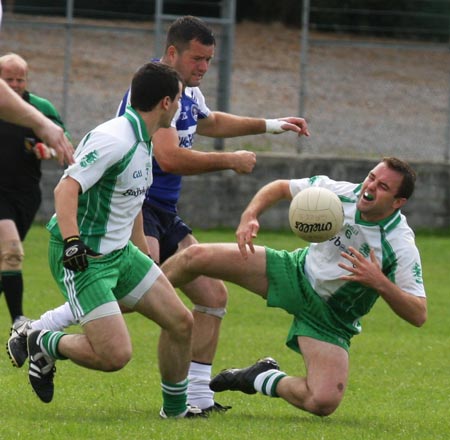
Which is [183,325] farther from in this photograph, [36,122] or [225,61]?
[225,61]

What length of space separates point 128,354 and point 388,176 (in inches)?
76.1

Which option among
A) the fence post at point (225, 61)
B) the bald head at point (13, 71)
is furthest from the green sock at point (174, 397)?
the fence post at point (225, 61)

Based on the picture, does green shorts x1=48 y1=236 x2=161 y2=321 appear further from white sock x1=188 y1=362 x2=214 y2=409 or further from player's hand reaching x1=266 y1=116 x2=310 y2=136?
player's hand reaching x1=266 y1=116 x2=310 y2=136

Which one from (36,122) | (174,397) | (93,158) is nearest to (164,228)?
(174,397)

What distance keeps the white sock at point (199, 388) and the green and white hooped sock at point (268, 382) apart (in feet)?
1.11

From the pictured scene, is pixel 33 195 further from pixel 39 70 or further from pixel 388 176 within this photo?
pixel 39 70

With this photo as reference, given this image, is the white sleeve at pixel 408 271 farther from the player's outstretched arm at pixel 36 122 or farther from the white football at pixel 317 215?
the player's outstretched arm at pixel 36 122

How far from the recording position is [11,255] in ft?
32.7

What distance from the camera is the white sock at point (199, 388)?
25.0ft

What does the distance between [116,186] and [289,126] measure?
1.88 metres

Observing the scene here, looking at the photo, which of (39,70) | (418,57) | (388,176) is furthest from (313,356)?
(39,70)

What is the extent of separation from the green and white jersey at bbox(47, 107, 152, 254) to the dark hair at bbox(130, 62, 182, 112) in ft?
0.26

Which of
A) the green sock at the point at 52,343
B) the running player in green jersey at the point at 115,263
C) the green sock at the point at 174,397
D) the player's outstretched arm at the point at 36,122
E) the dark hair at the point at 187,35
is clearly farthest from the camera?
the dark hair at the point at 187,35

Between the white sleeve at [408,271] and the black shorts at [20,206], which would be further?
the black shorts at [20,206]
